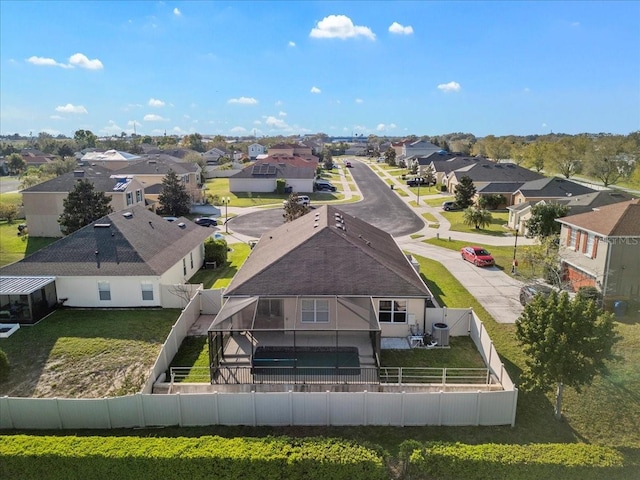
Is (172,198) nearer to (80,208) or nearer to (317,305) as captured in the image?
(80,208)

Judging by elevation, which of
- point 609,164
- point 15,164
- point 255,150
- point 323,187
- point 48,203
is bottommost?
point 323,187

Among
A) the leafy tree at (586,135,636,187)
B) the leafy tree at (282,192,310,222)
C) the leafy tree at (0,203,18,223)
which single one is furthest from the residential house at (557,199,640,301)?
the leafy tree at (0,203,18,223)

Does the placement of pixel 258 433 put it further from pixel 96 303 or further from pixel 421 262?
pixel 421 262

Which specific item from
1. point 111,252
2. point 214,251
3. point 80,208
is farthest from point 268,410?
point 80,208

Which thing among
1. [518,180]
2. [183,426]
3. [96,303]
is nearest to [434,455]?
[183,426]

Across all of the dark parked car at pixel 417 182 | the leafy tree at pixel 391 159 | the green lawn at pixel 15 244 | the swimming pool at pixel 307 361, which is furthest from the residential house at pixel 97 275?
the leafy tree at pixel 391 159

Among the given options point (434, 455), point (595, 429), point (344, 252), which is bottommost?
point (595, 429)

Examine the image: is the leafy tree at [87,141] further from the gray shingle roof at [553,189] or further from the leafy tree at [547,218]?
the leafy tree at [547,218]
